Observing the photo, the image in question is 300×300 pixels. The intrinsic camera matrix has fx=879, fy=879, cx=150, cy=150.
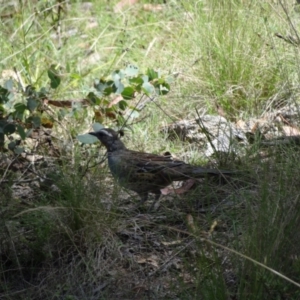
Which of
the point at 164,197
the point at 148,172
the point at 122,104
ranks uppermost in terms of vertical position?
the point at 122,104

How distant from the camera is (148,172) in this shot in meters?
5.82

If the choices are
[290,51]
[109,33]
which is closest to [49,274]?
[290,51]

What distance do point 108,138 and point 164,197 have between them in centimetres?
67

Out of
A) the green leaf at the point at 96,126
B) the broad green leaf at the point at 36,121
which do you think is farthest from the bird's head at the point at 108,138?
the broad green leaf at the point at 36,121

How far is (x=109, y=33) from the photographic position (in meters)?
9.09

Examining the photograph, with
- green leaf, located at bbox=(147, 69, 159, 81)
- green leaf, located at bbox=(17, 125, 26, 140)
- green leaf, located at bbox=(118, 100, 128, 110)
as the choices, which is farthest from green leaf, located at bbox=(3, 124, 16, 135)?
green leaf, located at bbox=(147, 69, 159, 81)

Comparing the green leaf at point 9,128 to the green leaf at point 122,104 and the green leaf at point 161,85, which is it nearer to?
the green leaf at point 122,104

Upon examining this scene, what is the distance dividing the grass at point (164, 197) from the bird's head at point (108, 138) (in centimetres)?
16

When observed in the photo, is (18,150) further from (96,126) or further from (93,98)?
(93,98)

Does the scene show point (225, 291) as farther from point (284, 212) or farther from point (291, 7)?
point (291, 7)

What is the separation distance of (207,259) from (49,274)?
3.86 ft

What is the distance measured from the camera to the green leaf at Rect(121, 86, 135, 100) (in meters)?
6.95

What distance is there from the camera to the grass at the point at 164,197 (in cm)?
426

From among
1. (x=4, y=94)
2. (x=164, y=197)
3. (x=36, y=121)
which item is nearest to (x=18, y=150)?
(x=36, y=121)
